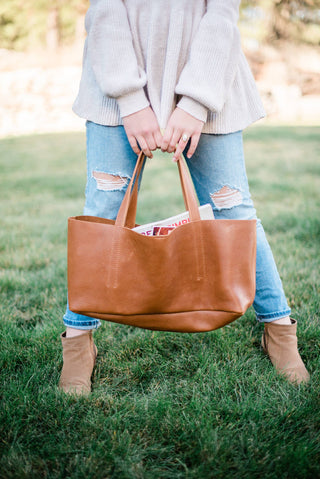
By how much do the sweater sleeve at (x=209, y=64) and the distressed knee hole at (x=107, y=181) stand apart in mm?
370

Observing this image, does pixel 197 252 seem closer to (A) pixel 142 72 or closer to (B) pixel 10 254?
(A) pixel 142 72

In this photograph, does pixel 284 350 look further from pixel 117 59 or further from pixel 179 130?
pixel 117 59

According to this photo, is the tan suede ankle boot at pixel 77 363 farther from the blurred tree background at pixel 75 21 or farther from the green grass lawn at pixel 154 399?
the blurred tree background at pixel 75 21

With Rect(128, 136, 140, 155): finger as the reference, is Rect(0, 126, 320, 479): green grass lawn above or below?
below

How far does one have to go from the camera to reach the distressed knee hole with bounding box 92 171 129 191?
1564 millimetres

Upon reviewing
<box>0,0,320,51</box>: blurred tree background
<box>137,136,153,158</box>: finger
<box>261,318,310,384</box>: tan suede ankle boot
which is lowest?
<box>261,318,310,384</box>: tan suede ankle boot

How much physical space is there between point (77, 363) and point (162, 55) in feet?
4.02

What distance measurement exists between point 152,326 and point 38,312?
39.9 inches

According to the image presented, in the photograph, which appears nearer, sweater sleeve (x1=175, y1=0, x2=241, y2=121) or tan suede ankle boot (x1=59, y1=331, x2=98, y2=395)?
sweater sleeve (x1=175, y1=0, x2=241, y2=121)

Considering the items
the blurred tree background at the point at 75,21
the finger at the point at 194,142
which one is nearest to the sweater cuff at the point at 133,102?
the finger at the point at 194,142

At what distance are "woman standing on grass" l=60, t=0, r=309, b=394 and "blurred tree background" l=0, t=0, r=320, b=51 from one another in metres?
18.2

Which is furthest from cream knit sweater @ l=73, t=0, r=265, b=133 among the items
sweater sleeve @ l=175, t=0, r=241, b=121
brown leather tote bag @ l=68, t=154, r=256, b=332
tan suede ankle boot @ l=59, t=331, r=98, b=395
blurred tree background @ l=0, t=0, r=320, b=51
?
blurred tree background @ l=0, t=0, r=320, b=51

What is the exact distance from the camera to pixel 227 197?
1.59 meters

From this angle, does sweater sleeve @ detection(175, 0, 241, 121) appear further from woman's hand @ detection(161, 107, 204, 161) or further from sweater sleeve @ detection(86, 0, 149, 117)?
sweater sleeve @ detection(86, 0, 149, 117)
